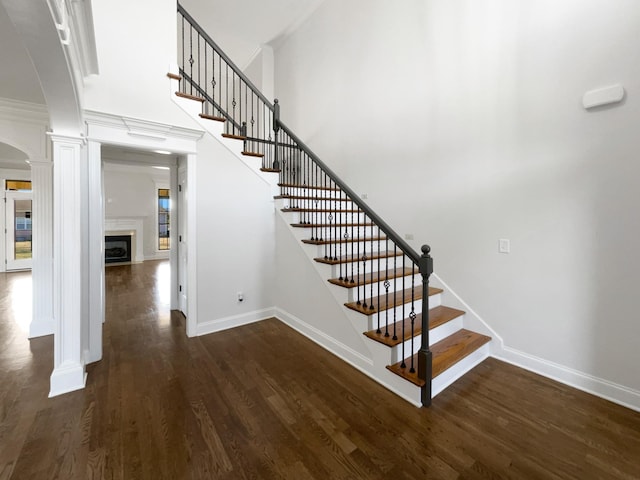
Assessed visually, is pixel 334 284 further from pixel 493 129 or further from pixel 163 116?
pixel 163 116

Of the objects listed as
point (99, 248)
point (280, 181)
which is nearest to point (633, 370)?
point (280, 181)

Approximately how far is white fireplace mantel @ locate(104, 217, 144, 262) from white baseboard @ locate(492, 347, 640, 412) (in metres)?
9.25

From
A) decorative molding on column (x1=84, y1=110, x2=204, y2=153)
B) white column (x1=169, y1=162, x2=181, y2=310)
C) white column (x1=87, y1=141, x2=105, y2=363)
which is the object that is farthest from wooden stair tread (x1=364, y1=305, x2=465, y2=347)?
white column (x1=169, y1=162, x2=181, y2=310)

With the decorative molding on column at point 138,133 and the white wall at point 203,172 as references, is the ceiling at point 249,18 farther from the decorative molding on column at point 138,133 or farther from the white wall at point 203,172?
the decorative molding on column at point 138,133

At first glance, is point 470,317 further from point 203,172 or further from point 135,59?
point 135,59

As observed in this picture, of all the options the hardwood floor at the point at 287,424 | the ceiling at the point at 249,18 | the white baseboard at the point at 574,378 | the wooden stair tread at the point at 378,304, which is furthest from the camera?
the ceiling at the point at 249,18

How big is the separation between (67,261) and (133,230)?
7.27 meters

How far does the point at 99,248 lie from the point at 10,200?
21.9 ft

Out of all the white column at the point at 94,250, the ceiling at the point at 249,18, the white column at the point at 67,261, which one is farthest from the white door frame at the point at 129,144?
the ceiling at the point at 249,18

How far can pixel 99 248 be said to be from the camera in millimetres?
2680

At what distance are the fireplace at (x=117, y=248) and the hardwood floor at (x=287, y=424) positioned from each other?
616 cm

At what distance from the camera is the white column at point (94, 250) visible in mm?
2564

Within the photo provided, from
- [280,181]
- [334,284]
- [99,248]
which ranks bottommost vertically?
[334,284]

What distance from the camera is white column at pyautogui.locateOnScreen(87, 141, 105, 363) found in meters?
2.56
